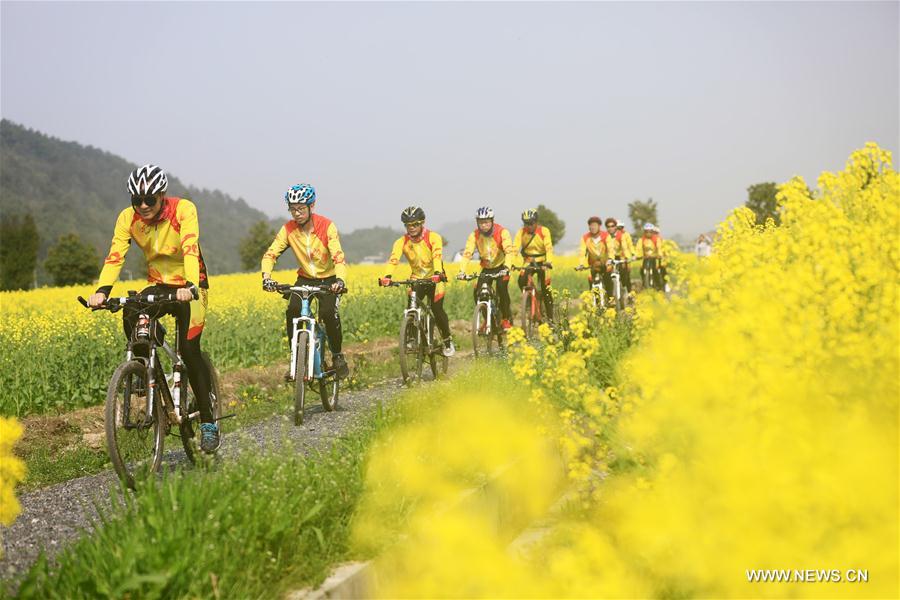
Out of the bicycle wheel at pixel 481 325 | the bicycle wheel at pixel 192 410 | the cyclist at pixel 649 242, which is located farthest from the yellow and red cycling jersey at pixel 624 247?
the bicycle wheel at pixel 192 410

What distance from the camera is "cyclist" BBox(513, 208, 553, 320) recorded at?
15000mm

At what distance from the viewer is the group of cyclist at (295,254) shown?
21.4ft

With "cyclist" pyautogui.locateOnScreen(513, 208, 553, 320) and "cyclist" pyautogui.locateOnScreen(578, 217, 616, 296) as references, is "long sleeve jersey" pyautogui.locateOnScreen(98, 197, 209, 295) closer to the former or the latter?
"cyclist" pyautogui.locateOnScreen(513, 208, 553, 320)

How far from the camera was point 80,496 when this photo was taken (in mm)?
6453

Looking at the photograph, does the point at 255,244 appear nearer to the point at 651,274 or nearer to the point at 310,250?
the point at 651,274

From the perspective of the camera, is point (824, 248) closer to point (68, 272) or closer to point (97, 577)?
point (97, 577)

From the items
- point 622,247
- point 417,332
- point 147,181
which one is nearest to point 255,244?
point 622,247

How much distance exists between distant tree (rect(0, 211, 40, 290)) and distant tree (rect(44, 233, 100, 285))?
18.6ft

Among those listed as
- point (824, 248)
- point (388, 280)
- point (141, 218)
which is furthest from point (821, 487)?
point (388, 280)

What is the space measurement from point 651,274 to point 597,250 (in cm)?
792

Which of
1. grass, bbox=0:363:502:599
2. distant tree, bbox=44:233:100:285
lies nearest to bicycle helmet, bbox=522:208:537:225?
grass, bbox=0:363:502:599

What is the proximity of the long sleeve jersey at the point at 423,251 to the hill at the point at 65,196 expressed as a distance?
4335 inches

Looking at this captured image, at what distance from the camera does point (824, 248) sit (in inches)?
178

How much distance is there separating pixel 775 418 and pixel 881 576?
2.53ft
